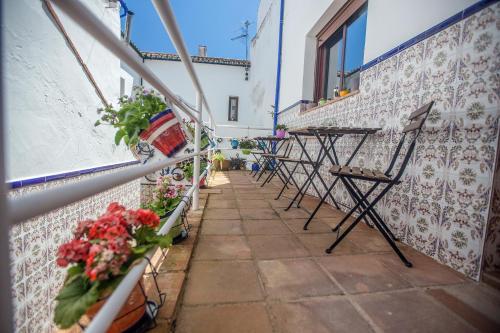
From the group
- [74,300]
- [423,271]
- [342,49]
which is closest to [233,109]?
[342,49]

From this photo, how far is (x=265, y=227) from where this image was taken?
5.95ft

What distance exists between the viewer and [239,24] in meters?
10.5

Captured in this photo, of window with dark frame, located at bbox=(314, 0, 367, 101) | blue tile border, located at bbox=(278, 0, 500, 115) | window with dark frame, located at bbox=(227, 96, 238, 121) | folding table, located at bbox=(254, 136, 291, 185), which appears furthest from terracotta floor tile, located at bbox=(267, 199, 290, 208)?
window with dark frame, located at bbox=(227, 96, 238, 121)

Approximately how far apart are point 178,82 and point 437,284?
32.3 feet

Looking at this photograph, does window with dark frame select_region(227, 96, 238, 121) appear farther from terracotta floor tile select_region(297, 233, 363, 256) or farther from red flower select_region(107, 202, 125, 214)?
red flower select_region(107, 202, 125, 214)

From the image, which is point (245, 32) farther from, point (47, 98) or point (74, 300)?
point (74, 300)

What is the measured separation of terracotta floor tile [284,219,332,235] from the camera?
70.0 inches

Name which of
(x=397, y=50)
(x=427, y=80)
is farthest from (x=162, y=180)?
(x=397, y=50)

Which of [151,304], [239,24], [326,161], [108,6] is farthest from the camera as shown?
[239,24]

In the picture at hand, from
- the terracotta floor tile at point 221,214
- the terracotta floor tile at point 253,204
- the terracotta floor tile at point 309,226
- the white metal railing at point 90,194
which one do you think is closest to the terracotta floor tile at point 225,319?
the white metal railing at point 90,194

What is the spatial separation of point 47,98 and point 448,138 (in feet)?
10.3

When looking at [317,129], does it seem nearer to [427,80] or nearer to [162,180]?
[427,80]

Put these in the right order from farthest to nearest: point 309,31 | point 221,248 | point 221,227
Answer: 1. point 309,31
2. point 221,227
3. point 221,248

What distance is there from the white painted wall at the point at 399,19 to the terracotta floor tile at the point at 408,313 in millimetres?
1512
